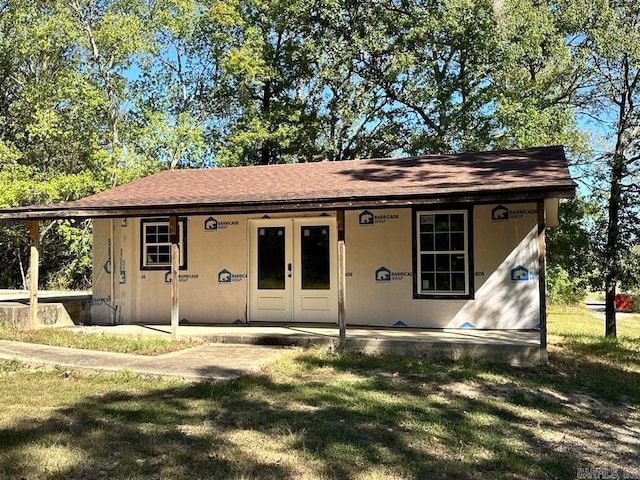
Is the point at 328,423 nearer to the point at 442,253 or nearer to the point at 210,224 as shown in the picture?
the point at 442,253

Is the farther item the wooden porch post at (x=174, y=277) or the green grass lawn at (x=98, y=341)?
the wooden porch post at (x=174, y=277)

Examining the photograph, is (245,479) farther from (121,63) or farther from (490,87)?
(121,63)

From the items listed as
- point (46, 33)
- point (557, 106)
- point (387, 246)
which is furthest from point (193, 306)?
point (46, 33)

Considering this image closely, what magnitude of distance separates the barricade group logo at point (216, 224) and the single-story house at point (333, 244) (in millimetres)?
29

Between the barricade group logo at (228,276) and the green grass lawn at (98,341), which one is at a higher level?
the barricade group logo at (228,276)

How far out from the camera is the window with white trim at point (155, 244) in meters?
11.4

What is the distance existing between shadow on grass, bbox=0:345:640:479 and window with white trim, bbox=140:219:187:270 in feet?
16.6

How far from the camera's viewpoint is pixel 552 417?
5.51 meters

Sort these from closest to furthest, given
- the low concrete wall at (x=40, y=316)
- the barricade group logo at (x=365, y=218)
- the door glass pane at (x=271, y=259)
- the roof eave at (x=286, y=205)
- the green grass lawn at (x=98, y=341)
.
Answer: the roof eave at (x=286, y=205)
the green grass lawn at (x=98, y=341)
the barricade group logo at (x=365, y=218)
the low concrete wall at (x=40, y=316)
the door glass pane at (x=271, y=259)

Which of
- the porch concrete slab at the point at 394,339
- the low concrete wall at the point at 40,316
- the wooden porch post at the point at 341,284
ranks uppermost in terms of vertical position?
the wooden porch post at the point at 341,284

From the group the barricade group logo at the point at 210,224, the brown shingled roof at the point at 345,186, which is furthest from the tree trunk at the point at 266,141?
the barricade group logo at the point at 210,224

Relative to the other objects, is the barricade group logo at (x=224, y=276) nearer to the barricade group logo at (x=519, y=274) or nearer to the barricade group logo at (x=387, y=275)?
the barricade group logo at (x=387, y=275)

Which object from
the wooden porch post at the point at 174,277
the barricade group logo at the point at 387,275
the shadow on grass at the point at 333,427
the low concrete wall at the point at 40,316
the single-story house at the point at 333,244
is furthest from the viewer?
the low concrete wall at the point at 40,316

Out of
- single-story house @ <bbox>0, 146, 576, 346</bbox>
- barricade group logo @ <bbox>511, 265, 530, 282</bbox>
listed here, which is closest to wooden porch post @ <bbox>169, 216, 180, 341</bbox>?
single-story house @ <bbox>0, 146, 576, 346</bbox>
